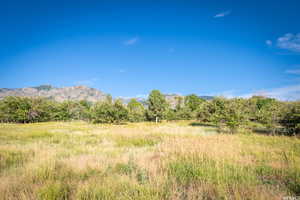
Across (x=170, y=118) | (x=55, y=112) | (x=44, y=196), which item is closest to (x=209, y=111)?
(x=170, y=118)

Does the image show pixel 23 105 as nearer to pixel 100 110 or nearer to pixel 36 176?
pixel 100 110

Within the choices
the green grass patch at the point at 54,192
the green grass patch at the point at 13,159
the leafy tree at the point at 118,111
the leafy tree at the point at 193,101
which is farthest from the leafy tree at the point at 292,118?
the leafy tree at the point at 193,101

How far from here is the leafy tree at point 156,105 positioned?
136 ft

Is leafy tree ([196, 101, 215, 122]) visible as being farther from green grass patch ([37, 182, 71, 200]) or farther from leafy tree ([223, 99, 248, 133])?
green grass patch ([37, 182, 71, 200])

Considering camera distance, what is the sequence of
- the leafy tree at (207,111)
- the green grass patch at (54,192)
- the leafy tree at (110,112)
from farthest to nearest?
the leafy tree at (110,112), the leafy tree at (207,111), the green grass patch at (54,192)

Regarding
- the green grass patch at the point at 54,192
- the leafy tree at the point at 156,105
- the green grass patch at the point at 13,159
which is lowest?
the green grass patch at the point at 13,159

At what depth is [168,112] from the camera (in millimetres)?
46969

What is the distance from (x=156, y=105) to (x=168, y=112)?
7.36 meters

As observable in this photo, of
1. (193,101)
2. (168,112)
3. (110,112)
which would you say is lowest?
(168,112)

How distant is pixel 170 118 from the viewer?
49.3 metres

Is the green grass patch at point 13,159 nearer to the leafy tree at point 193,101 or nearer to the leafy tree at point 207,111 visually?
the leafy tree at point 207,111

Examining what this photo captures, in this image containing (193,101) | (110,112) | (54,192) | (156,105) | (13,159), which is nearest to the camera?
(54,192)

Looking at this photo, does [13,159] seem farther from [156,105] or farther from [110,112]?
[156,105]

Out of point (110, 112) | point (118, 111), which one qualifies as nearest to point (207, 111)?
point (118, 111)
